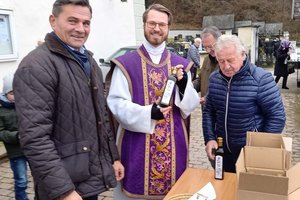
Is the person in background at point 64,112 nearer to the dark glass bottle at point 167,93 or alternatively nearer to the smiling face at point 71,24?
the smiling face at point 71,24

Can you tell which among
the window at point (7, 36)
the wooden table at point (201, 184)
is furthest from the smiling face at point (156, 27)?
the window at point (7, 36)

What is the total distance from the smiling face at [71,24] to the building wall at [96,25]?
5242 millimetres

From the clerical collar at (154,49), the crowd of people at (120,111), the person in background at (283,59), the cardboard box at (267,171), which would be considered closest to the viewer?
the cardboard box at (267,171)

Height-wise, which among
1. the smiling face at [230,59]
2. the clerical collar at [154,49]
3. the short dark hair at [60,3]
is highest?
the short dark hair at [60,3]

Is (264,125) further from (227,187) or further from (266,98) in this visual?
(227,187)

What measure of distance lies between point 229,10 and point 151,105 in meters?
50.8

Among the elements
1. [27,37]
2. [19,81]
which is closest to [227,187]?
[19,81]

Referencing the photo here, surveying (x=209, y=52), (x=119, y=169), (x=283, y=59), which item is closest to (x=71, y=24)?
(x=119, y=169)

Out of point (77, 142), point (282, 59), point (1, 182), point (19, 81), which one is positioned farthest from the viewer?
point (282, 59)

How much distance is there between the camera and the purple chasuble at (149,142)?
2.45 metres

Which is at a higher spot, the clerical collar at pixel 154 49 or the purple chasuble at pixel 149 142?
the clerical collar at pixel 154 49

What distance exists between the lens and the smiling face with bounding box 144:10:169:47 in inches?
91.5

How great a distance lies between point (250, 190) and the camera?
1.58 metres

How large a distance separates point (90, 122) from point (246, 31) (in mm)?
17379
